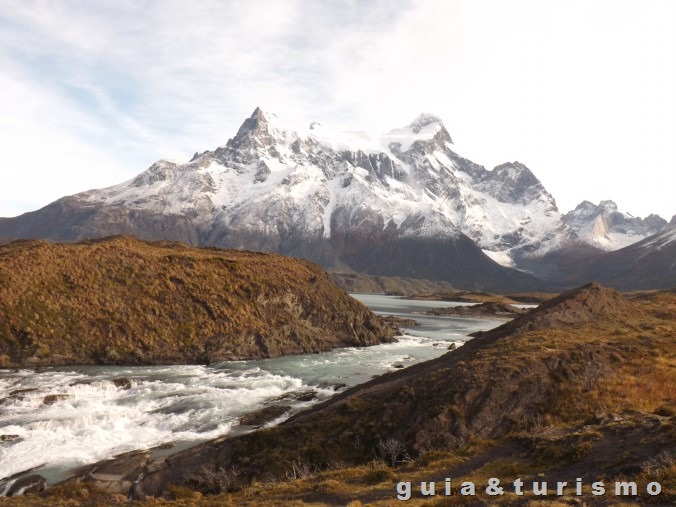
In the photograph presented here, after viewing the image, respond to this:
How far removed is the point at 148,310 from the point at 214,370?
1742 cm

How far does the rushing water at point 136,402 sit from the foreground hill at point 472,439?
504 cm

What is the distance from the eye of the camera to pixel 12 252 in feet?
248

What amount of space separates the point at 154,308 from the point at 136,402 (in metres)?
29.3

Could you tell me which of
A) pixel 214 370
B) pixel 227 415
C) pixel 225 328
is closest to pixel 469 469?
pixel 227 415

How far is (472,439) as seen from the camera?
91.7ft

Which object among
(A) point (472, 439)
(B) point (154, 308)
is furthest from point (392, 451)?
(B) point (154, 308)

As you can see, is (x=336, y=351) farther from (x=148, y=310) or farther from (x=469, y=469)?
(x=469, y=469)

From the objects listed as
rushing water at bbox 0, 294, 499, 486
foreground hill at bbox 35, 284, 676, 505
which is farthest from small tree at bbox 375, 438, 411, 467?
rushing water at bbox 0, 294, 499, 486

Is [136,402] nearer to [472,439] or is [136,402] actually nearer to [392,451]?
[392,451]

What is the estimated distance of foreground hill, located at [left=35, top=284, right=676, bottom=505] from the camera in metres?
21.1

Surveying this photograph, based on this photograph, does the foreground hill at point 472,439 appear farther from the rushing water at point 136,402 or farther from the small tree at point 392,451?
the rushing water at point 136,402

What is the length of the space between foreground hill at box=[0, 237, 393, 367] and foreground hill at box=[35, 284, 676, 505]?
119 ft

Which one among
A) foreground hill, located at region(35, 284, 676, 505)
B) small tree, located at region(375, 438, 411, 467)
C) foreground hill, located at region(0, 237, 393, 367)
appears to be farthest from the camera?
foreground hill, located at region(0, 237, 393, 367)

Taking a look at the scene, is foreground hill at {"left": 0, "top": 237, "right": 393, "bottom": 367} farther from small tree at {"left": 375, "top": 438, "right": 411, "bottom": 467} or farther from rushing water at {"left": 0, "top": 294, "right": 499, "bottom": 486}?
small tree at {"left": 375, "top": 438, "right": 411, "bottom": 467}
